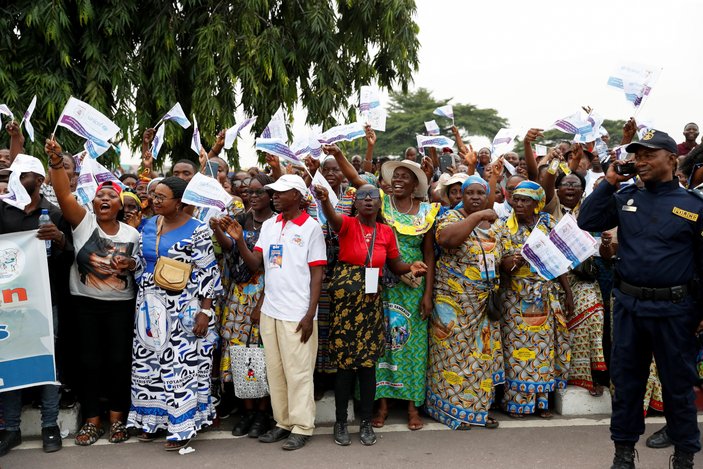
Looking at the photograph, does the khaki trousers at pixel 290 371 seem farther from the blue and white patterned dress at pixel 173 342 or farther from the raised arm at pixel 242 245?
the blue and white patterned dress at pixel 173 342

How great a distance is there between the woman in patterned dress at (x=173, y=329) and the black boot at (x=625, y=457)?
2.90 meters

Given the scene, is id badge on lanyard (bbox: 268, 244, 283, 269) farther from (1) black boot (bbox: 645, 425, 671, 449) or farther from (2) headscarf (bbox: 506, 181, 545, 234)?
(1) black boot (bbox: 645, 425, 671, 449)

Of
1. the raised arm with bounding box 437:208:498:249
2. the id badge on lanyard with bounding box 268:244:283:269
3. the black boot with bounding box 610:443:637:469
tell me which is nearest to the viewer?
the black boot with bounding box 610:443:637:469

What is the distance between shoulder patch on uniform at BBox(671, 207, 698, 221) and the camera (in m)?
3.94

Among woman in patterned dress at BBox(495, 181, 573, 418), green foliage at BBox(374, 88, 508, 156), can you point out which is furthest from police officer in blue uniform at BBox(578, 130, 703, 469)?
green foliage at BBox(374, 88, 508, 156)

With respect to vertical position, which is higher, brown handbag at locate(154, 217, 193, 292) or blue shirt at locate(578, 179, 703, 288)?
blue shirt at locate(578, 179, 703, 288)

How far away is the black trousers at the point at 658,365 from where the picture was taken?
3.97m

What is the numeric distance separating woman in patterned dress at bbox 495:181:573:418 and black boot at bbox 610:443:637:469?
1.11 m

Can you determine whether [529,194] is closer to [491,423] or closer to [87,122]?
[491,423]

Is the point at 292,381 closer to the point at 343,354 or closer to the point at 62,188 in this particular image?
the point at 343,354

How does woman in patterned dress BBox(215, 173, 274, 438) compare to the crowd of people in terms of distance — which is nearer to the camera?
the crowd of people

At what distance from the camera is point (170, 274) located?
459 cm

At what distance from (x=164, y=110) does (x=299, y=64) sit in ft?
8.56

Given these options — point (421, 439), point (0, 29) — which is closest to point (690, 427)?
point (421, 439)
